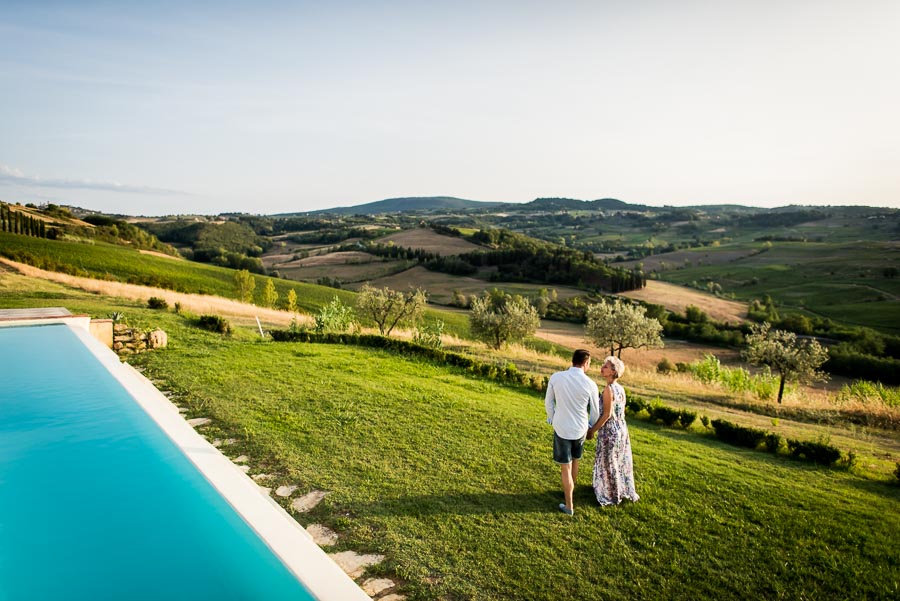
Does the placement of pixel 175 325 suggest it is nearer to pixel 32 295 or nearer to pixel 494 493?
pixel 32 295

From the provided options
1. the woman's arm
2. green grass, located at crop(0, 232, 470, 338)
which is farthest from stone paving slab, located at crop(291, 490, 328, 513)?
green grass, located at crop(0, 232, 470, 338)

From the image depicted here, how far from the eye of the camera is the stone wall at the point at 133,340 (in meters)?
14.4

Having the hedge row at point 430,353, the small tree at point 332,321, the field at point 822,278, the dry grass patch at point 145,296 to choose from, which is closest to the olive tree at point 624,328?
the small tree at point 332,321

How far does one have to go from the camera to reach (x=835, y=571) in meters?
5.60

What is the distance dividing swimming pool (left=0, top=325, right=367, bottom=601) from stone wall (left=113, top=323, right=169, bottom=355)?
15.7ft

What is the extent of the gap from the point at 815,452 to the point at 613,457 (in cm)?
586

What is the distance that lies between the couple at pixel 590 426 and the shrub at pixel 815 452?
5.41 metres

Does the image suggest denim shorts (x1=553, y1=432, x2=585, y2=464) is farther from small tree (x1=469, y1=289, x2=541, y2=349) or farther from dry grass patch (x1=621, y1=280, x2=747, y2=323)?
dry grass patch (x1=621, y1=280, x2=747, y2=323)

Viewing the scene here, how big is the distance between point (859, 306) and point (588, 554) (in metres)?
87.6

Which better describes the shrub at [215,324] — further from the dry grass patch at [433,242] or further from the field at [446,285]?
the dry grass patch at [433,242]

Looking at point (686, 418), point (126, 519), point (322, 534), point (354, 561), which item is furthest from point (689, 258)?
point (126, 519)

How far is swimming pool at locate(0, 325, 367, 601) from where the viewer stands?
516cm

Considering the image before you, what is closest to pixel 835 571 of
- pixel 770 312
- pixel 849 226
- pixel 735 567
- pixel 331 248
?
pixel 735 567

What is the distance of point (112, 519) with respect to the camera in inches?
246
